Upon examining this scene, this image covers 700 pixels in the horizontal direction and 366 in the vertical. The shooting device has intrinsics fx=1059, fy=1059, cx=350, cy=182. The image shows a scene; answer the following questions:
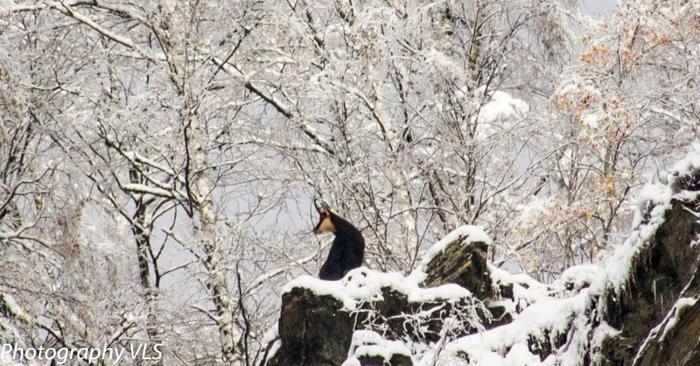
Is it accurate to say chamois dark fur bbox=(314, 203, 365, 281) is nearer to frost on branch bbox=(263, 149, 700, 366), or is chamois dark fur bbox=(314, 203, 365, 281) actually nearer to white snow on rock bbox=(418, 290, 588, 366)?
frost on branch bbox=(263, 149, 700, 366)

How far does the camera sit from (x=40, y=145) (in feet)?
37.9

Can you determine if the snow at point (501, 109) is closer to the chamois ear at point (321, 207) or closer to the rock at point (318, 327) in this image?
the chamois ear at point (321, 207)

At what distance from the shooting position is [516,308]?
25.7 ft

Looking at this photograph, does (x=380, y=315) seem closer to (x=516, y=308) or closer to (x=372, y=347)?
(x=372, y=347)

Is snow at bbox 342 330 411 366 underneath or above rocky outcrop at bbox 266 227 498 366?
underneath

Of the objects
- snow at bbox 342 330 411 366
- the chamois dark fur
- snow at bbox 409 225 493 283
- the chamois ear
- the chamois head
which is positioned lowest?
snow at bbox 342 330 411 366

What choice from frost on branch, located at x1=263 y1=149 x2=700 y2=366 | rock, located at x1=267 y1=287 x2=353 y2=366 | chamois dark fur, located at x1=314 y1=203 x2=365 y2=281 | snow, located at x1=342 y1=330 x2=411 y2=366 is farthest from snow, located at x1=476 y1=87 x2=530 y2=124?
snow, located at x1=342 y1=330 x2=411 y2=366

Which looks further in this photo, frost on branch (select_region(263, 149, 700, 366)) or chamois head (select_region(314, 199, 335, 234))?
chamois head (select_region(314, 199, 335, 234))

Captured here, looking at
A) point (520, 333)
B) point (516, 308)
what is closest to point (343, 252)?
point (516, 308)

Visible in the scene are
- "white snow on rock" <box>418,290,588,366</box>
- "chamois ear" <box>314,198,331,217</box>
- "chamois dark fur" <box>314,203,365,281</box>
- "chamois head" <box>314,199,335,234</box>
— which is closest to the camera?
"white snow on rock" <box>418,290,588,366</box>

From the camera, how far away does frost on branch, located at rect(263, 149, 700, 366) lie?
5.85 m

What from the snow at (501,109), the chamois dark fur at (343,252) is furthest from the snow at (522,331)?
the snow at (501,109)

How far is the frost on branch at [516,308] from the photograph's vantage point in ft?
19.2

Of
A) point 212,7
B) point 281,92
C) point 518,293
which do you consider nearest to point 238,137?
point 281,92
